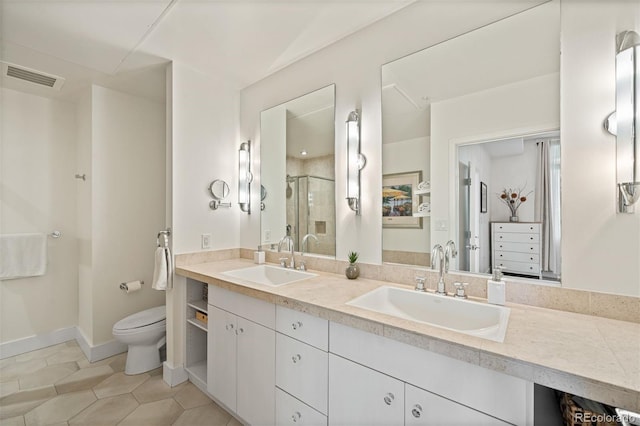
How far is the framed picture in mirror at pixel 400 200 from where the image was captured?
169cm

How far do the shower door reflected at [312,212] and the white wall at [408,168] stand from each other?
0.42 meters

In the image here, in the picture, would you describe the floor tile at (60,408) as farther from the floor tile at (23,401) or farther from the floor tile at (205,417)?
the floor tile at (205,417)

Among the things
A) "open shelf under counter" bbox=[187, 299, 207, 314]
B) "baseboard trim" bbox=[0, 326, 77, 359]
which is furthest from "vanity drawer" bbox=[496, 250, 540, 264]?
"baseboard trim" bbox=[0, 326, 77, 359]

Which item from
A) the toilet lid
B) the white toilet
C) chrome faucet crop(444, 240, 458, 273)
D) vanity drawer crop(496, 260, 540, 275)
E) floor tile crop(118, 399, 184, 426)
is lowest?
floor tile crop(118, 399, 184, 426)

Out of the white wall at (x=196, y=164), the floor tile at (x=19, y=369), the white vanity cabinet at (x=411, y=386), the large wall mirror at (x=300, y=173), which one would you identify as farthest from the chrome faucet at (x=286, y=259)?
the floor tile at (x=19, y=369)

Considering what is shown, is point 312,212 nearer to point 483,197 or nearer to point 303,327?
point 303,327

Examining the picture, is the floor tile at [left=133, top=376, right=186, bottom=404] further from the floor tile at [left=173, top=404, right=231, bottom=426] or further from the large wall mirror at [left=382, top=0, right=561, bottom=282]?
the large wall mirror at [left=382, top=0, right=561, bottom=282]

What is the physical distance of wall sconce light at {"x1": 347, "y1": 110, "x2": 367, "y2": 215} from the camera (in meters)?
1.87

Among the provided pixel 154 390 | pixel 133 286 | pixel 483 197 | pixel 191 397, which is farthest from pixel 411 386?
pixel 133 286

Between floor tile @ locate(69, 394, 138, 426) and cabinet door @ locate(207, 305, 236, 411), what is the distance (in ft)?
1.76

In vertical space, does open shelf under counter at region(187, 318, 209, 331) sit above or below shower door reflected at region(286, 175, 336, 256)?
below

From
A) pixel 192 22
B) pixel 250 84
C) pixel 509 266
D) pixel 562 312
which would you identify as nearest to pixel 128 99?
pixel 250 84

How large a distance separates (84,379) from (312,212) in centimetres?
220

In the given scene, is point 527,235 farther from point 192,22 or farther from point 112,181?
point 112,181
